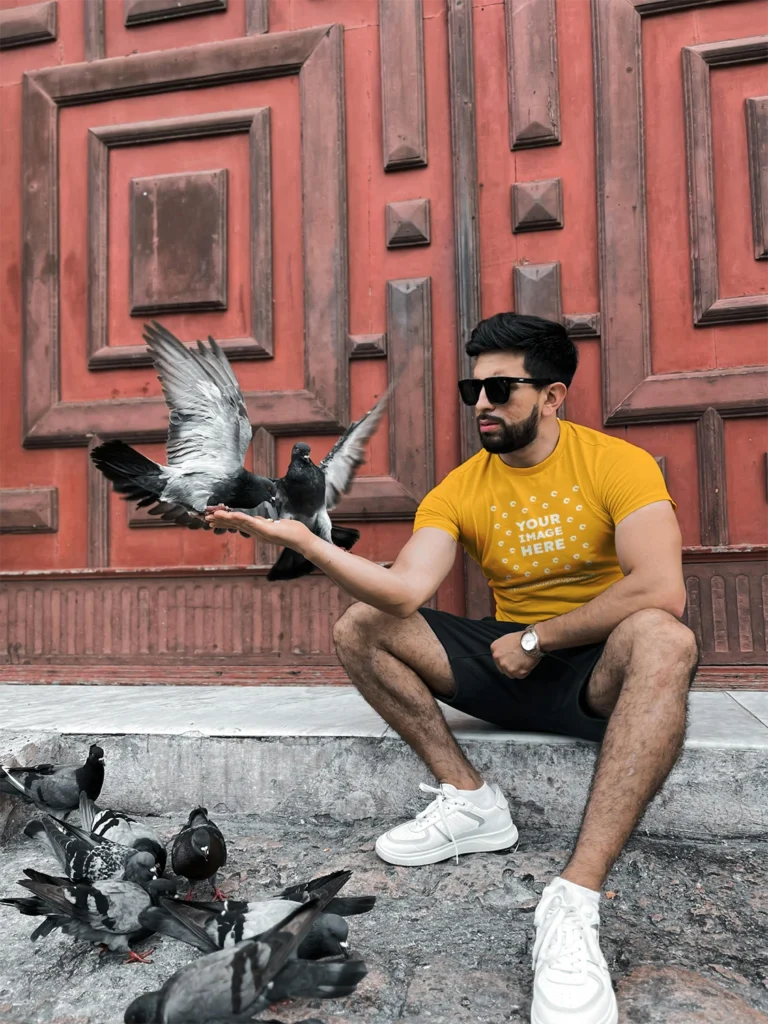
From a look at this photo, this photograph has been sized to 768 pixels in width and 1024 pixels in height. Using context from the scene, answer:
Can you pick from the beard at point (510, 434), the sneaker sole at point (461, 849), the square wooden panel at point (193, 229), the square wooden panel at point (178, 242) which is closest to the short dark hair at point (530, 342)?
the beard at point (510, 434)

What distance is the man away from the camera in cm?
227

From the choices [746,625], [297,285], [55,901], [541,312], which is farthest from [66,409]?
[746,625]

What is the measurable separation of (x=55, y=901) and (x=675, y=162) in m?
3.81

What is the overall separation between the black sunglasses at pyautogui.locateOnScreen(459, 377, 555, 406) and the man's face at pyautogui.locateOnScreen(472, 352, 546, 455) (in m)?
0.01

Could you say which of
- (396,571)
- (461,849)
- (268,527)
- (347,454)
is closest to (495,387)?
(396,571)

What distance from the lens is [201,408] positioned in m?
3.50

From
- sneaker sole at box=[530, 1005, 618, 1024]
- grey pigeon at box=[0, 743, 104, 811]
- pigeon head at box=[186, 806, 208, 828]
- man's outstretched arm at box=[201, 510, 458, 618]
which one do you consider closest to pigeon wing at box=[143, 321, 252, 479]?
man's outstretched arm at box=[201, 510, 458, 618]

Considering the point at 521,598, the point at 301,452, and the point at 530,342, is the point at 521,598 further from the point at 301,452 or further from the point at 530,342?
the point at 301,452

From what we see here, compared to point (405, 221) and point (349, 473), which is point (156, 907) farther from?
point (405, 221)

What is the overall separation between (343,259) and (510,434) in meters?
1.99

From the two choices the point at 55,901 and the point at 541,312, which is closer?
the point at 55,901

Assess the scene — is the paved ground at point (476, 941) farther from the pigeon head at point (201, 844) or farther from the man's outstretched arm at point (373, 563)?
the man's outstretched arm at point (373, 563)

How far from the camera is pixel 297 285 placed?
4.37 meters

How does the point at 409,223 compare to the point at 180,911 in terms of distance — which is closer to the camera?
the point at 180,911
